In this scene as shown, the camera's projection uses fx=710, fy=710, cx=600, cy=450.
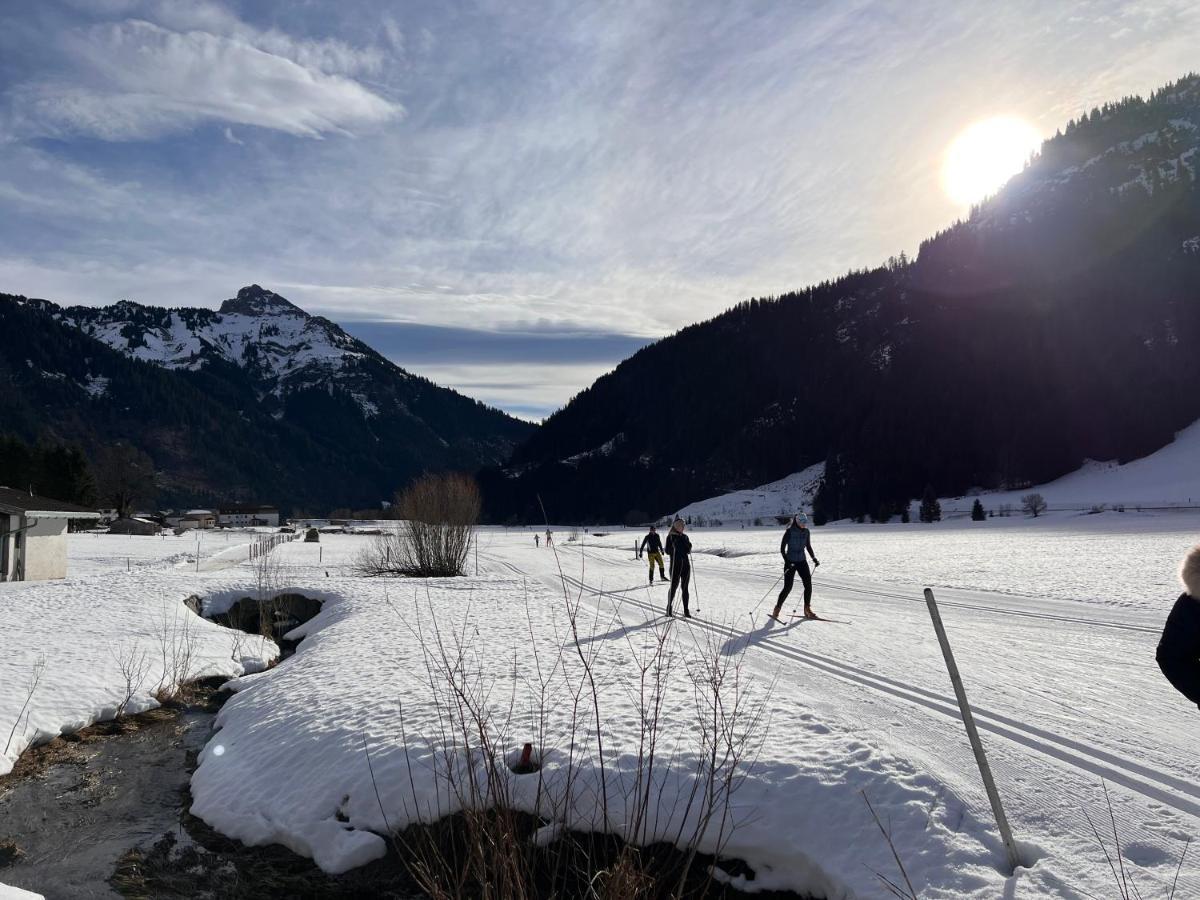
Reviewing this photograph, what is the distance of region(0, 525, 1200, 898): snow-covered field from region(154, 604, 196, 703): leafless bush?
0.61m

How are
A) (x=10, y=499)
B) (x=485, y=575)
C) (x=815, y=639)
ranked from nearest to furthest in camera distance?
(x=815, y=639) → (x=10, y=499) → (x=485, y=575)

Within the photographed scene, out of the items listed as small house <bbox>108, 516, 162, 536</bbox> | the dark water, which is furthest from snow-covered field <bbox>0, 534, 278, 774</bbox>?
small house <bbox>108, 516, 162, 536</bbox>

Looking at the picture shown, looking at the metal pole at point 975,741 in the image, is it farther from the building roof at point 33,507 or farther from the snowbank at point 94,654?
the building roof at point 33,507

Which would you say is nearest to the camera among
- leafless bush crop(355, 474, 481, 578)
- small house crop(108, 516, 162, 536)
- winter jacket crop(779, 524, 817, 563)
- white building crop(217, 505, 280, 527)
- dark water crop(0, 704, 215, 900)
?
dark water crop(0, 704, 215, 900)

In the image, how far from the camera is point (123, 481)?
86.8 meters

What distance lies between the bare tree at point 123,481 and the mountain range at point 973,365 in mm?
82015

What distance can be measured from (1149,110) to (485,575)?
614ft

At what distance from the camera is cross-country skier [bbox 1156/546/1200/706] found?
10.6 ft

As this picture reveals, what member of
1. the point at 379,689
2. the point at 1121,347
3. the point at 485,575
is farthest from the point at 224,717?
the point at 1121,347

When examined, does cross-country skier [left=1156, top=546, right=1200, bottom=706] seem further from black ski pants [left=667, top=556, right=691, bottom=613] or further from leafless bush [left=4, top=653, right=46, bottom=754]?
leafless bush [left=4, top=653, right=46, bottom=754]

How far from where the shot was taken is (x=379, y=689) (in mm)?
9094

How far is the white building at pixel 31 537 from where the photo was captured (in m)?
23.1

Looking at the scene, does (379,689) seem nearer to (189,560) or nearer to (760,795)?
(760,795)

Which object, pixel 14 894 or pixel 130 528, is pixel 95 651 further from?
pixel 130 528
